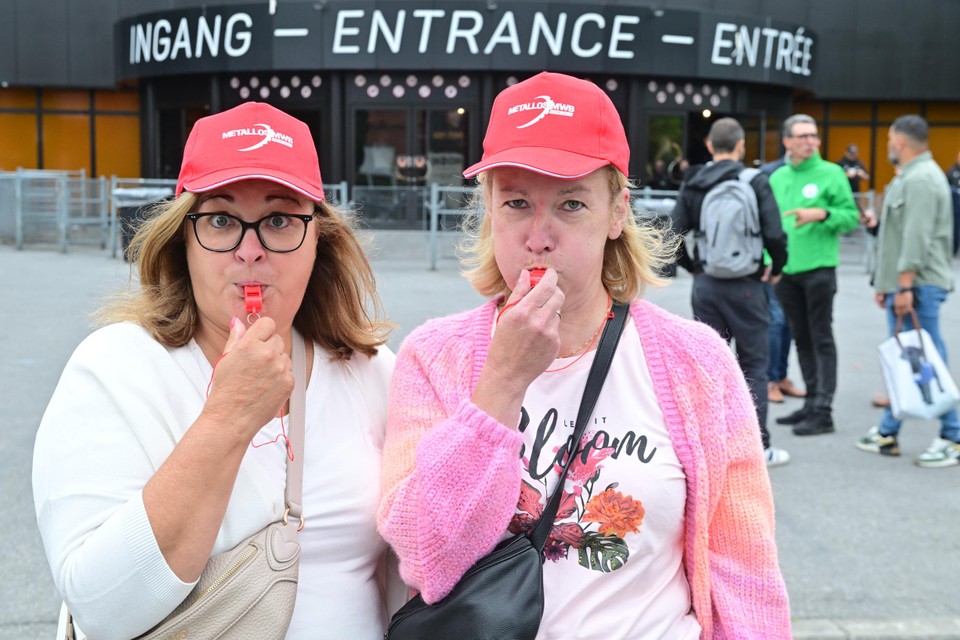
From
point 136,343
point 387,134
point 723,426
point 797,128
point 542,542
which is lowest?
point 542,542

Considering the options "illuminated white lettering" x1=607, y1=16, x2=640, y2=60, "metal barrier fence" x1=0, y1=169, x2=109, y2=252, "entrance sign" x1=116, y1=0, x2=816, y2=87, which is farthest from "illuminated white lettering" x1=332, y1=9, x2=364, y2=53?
"metal barrier fence" x1=0, y1=169, x2=109, y2=252

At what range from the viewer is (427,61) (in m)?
A: 21.4

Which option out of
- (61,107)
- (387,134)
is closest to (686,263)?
(387,134)

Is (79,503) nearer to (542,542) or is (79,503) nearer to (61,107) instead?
(542,542)

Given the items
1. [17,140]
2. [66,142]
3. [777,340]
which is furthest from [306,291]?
[17,140]

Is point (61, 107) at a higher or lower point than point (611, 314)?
higher

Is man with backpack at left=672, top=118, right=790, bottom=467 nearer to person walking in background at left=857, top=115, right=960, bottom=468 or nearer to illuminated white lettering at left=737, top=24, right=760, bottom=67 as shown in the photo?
person walking in background at left=857, top=115, right=960, bottom=468

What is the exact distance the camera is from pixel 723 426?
2.33 meters

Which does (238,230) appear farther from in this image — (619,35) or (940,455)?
(619,35)

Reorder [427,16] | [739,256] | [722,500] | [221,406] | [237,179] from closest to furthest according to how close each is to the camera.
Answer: [221,406] → [237,179] → [722,500] → [739,256] → [427,16]

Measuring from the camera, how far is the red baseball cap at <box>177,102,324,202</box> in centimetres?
225

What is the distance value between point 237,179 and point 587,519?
1084mm

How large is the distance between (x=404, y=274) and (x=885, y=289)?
10.2 m

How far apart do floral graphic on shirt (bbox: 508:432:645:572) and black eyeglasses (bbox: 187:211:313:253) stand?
2.60ft
